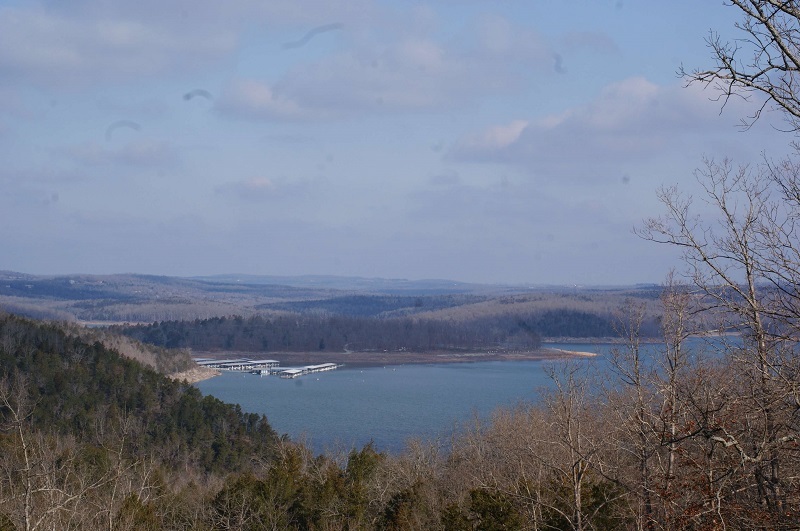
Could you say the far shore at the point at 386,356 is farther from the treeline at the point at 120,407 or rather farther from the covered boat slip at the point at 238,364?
the treeline at the point at 120,407

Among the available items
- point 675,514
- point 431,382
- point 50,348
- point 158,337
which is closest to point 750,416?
point 675,514

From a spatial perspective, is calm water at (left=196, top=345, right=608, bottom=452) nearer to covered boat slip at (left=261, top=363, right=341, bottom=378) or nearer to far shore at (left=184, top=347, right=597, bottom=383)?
covered boat slip at (left=261, top=363, right=341, bottom=378)

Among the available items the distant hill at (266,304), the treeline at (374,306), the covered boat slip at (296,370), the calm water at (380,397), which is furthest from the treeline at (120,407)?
the treeline at (374,306)

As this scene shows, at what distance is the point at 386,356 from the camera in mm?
70812

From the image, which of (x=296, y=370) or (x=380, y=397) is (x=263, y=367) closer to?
(x=296, y=370)

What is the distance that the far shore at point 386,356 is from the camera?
217 ft

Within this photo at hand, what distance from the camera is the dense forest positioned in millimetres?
75938

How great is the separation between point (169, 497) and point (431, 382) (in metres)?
38.2

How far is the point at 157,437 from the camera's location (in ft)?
86.7

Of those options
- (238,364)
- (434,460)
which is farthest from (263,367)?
(434,460)

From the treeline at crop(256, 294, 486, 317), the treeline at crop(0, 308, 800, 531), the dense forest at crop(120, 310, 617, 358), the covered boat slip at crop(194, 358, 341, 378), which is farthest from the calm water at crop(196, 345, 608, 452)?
the treeline at crop(256, 294, 486, 317)

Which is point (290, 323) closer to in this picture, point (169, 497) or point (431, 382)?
point (431, 382)

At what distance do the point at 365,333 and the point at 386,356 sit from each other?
10.7 m

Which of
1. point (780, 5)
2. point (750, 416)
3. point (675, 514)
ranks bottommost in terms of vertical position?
point (675, 514)
